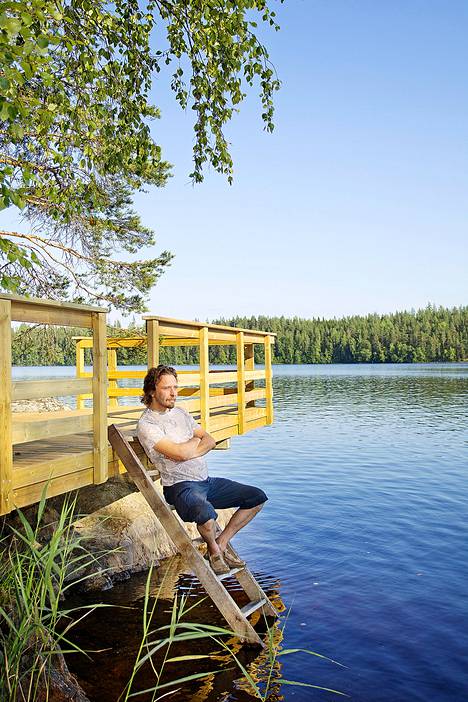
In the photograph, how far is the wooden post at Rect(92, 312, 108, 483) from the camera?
5.49 meters

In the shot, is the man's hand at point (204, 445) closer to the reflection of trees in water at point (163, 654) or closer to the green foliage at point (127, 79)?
the reflection of trees in water at point (163, 654)

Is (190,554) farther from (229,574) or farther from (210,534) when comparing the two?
(229,574)

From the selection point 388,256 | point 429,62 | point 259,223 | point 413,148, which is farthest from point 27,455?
point 388,256

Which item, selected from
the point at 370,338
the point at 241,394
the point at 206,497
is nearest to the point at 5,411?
the point at 206,497

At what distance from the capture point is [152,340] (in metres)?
6.45

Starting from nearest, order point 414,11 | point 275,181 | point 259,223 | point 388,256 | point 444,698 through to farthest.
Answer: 1. point 444,698
2. point 414,11
3. point 275,181
4. point 259,223
5. point 388,256

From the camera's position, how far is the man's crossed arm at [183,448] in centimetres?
502

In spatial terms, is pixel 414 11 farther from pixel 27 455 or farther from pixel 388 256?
pixel 388 256

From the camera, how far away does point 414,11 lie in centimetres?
2305

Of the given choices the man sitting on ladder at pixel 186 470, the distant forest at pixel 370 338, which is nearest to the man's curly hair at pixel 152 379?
the man sitting on ladder at pixel 186 470

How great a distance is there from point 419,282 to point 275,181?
51.4 m

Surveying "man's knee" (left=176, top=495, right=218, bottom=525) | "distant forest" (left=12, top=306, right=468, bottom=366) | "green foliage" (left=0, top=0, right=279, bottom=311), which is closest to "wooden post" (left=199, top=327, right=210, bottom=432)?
"green foliage" (left=0, top=0, right=279, bottom=311)

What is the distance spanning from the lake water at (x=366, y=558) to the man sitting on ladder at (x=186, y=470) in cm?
121

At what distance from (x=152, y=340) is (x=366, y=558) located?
176 inches
